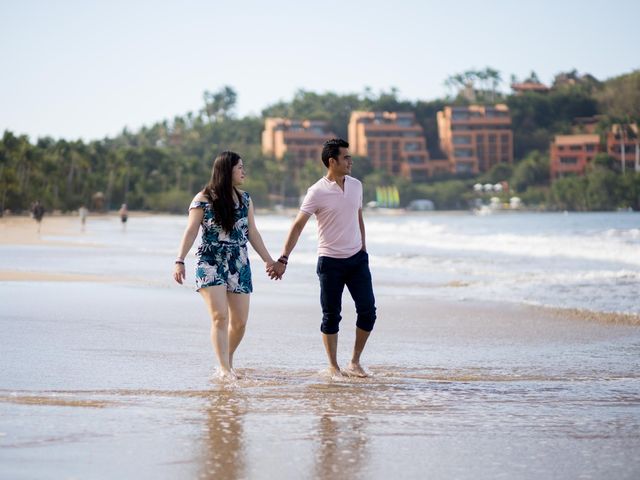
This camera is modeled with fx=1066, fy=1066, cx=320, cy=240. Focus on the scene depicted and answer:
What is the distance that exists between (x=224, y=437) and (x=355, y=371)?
2.29 meters

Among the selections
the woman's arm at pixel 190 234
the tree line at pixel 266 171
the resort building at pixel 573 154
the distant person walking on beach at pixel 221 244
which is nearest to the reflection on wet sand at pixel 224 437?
the distant person walking on beach at pixel 221 244

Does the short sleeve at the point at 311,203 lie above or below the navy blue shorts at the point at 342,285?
above

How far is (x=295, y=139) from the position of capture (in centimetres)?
18438

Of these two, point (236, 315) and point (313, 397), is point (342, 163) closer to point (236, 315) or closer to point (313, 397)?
point (236, 315)

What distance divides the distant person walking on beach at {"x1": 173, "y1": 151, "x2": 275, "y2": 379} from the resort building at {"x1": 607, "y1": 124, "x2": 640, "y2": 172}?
168557mm

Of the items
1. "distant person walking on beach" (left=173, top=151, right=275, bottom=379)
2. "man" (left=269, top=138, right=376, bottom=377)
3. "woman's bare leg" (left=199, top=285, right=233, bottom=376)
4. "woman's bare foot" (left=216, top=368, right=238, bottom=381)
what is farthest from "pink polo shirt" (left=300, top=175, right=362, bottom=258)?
"woman's bare foot" (left=216, top=368, right=238, bottom=381)

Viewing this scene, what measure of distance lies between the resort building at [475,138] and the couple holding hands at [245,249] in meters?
178

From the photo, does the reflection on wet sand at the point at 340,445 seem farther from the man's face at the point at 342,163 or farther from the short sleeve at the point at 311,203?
the man's face at the point at 342,163

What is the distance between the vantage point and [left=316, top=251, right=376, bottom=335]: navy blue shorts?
7.35 metres

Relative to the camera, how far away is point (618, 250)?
94.0 feet

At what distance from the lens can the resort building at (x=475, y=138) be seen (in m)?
184

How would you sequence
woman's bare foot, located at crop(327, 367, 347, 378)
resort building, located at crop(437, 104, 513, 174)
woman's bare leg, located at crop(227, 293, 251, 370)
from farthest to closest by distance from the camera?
resort building, located at crop(437, 104, 513, 174) < woman's bare foot, located at crop(327, 367, 347, 378) < woman's bare leg, located at crop(227, 293, 251, 370)

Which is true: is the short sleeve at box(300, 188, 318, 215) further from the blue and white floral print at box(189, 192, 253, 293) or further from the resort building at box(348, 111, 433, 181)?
the resort building at box(348, 111, 433, 181)

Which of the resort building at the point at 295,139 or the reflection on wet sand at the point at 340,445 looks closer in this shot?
the reflection on wet sand at the point at 340,445
